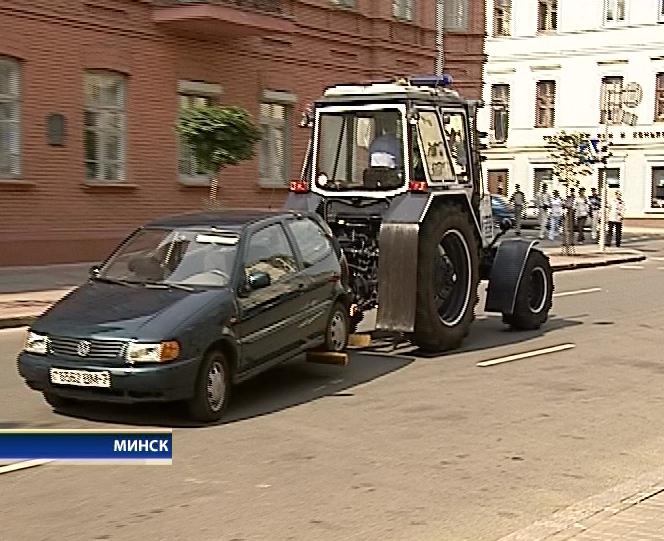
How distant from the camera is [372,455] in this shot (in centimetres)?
780

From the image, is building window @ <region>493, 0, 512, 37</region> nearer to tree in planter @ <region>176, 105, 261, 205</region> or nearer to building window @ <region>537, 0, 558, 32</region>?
building window @ <region>537, 0, 558, 32</region>

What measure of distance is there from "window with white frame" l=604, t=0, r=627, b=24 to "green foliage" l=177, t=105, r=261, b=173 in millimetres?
37764

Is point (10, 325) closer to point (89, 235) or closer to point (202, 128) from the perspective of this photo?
point (202, 128)

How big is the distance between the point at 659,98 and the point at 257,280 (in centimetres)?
4594

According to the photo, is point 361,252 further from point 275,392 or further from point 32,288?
point 32,288

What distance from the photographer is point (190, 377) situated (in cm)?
845

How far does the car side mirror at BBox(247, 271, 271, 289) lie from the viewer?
368 inches

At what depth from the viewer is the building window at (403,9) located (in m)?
30.7

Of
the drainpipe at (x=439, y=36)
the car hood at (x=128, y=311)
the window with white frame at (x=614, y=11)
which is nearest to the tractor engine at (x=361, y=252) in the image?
the car hood at (x=128, y=311)

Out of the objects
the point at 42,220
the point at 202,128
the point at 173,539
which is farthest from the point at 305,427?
the point at 42,220

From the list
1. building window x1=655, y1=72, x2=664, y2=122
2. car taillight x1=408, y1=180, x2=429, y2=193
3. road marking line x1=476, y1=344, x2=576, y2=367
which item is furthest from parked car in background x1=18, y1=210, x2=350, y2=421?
building window x1=655, y1=72, x2=664, y2=122

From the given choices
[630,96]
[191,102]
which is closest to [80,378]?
[191,102]

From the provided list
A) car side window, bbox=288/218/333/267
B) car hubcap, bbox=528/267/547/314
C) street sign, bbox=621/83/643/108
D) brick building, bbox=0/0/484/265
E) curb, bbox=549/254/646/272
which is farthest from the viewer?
street sign, bbox=621/83/643/108

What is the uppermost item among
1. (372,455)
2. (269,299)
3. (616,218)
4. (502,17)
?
(502,17)
